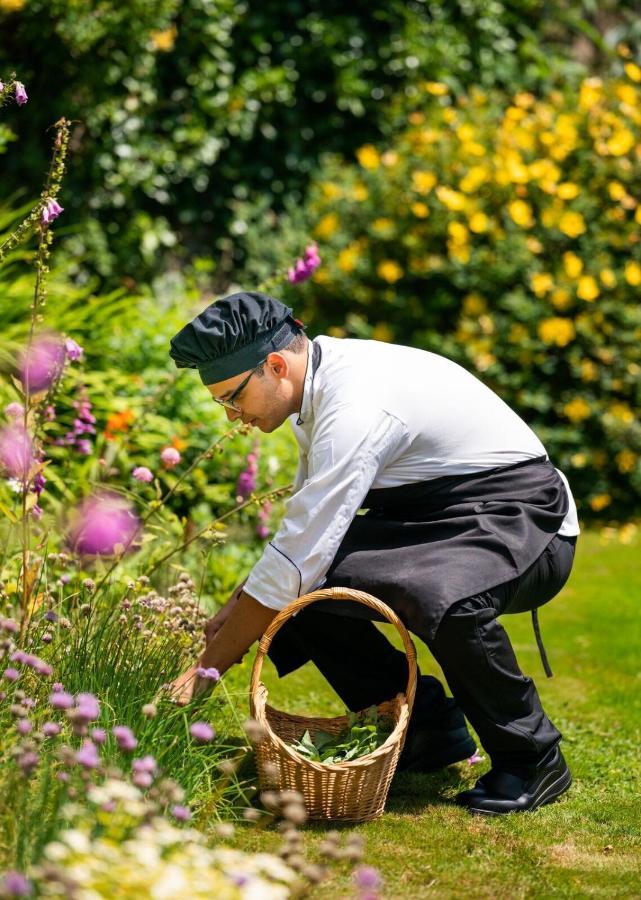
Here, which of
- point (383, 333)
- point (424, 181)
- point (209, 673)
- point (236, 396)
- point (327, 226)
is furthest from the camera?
point (327, 226)

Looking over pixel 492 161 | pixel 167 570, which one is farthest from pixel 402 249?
pixel 167 570

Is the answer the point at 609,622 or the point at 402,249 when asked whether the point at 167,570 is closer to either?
the point at 609,622

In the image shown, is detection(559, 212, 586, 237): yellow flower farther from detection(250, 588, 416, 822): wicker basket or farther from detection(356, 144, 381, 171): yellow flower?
detection(250, 588, 416, 822): wicker basket

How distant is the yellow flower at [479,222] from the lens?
6504 millimetres

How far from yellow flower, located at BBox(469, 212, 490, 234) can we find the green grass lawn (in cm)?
268

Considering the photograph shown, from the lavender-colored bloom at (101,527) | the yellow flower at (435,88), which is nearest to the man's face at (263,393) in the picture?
the lavender-colored bloom at (101,527)

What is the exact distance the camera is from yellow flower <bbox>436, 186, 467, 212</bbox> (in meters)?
6.50

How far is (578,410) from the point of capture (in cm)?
→ 651

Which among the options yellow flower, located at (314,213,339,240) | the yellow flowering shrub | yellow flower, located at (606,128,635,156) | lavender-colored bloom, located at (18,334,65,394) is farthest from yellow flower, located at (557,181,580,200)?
lavender-colored bloom, located at (18,334,65,394)

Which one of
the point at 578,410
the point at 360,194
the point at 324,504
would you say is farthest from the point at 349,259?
the point at 324,504

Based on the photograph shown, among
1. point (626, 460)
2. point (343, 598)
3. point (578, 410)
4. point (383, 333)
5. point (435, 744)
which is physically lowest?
point (626, 460)

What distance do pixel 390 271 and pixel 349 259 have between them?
0.26m

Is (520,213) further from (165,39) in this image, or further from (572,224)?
(165,39)

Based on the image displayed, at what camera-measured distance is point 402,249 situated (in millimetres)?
6797
